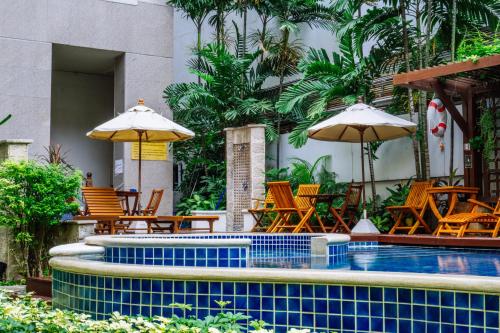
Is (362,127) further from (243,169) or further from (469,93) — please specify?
(243,169)

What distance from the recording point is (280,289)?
15.0 ft

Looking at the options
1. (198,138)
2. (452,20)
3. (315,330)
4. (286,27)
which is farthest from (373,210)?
(315,330)

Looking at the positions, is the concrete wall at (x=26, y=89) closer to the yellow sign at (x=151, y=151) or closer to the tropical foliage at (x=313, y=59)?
the yellow sign at (x=151, y=151)

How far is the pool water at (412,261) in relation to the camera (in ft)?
19.6

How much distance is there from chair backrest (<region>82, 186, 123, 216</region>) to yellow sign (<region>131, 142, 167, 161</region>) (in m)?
4.84

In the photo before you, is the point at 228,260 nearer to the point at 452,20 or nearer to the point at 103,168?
the point at 452,20

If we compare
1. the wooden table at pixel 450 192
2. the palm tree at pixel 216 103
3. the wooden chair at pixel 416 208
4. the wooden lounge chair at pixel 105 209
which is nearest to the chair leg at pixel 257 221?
the wooden lounge chair at pixel 105 209

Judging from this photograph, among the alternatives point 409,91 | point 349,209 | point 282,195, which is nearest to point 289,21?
point 409,91

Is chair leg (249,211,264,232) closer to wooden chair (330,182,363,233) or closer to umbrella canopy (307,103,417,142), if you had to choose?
wooden chair (330,182,363,233)

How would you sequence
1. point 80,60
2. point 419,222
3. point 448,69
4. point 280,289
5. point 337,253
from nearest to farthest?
point 280,289, point 337,253, point 448,69, point 419,222, point 80,60

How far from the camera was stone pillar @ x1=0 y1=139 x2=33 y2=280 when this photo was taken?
10.4m

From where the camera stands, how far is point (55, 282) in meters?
6.18

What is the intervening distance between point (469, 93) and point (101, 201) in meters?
5.90

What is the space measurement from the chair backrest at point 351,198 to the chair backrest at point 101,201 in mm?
3404
